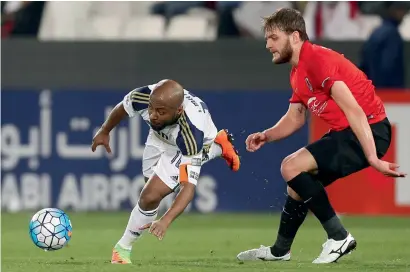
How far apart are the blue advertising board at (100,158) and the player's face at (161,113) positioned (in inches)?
245

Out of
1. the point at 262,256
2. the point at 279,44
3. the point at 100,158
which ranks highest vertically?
the point at 279,44

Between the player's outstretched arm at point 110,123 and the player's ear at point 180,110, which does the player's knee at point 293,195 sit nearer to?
the player's ear at point 180,110

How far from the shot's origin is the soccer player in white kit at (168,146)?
29.9ft

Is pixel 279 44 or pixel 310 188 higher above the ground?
pixel 279 44

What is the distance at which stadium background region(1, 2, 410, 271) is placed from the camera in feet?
50.9

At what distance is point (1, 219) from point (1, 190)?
89 centimetres

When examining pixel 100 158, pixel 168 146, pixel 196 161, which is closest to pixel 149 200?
pixel 168 146

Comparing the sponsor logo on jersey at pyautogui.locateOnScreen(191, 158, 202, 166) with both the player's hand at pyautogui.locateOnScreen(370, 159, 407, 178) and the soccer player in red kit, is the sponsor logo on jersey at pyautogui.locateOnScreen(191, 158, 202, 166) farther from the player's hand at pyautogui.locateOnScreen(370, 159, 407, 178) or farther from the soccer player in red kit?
the player's hand at pyautogui.locateOnScreen(370, 159, 407, 178)

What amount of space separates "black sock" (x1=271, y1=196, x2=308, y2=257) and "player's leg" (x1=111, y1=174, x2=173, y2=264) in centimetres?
92

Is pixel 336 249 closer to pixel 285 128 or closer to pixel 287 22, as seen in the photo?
pixel 285 128

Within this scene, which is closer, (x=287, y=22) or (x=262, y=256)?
(x=287, y=22)

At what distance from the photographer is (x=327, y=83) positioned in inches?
359

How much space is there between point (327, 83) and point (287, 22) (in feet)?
1.97

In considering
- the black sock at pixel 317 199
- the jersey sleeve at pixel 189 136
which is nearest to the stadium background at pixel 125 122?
the black sock at pixel 317 199
